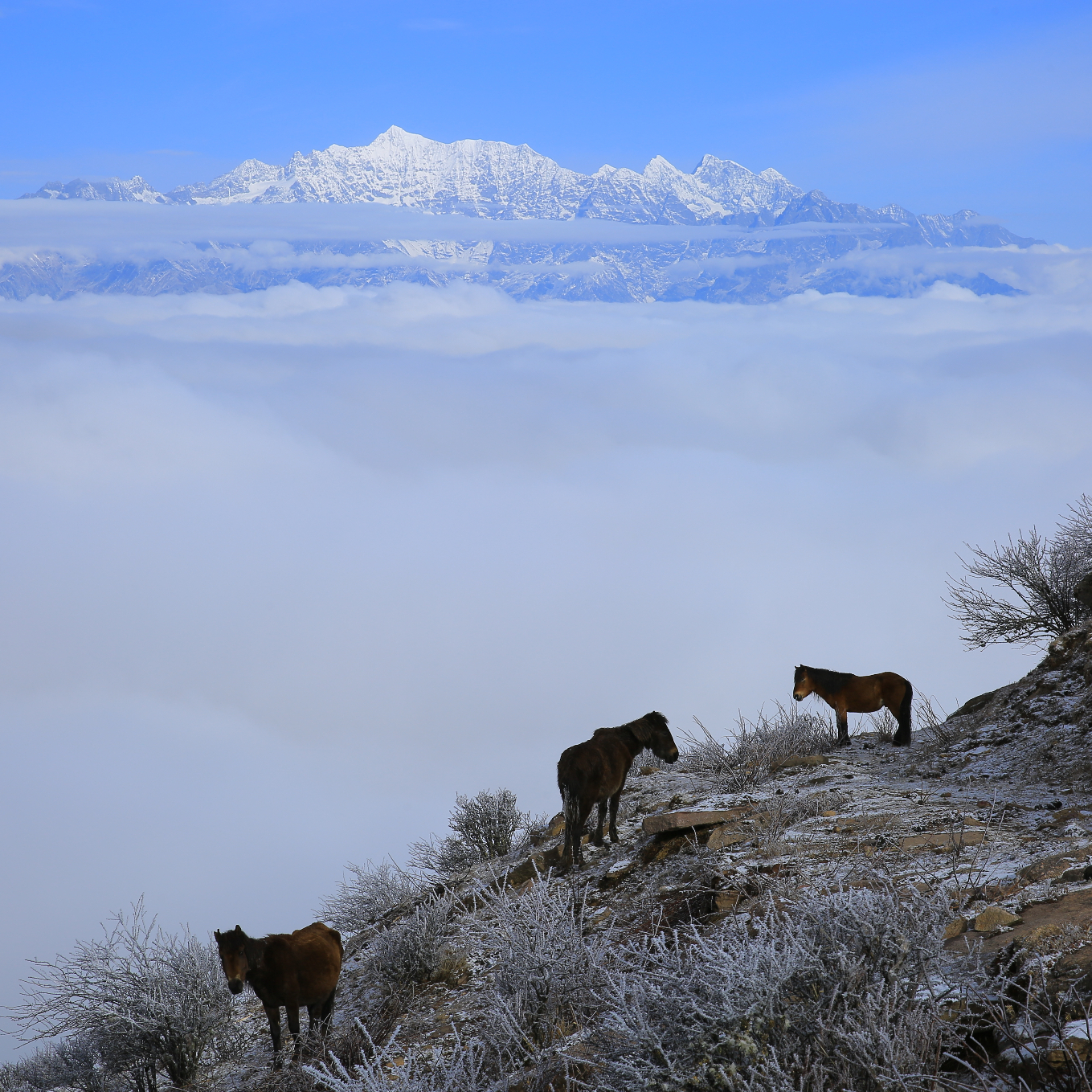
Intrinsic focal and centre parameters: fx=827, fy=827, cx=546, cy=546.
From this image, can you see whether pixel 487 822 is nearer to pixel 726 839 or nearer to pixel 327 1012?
pixel 327 1012

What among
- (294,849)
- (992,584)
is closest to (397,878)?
(992,584)

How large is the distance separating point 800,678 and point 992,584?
6.42 metres

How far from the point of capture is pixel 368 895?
1372 cm

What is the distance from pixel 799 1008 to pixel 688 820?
483 cm

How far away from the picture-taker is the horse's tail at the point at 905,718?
1228 cm

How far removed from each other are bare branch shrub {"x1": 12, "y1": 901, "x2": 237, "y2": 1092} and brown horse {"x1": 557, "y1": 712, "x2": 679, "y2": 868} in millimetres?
4525

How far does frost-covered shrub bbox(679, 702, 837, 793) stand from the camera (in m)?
11.7

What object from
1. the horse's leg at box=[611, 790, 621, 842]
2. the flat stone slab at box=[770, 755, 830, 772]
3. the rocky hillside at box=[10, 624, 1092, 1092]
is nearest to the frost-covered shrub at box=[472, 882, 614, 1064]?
the rocky hillside at box=[10, 624, 1092, 1092]

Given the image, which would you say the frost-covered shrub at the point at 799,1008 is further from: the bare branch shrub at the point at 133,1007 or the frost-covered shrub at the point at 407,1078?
the bare branch shrub at the point at 133,1007

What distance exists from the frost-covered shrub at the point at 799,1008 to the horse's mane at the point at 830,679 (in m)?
8.51

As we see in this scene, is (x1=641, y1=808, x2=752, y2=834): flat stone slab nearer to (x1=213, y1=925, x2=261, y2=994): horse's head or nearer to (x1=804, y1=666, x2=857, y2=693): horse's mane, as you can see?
(x1=213, y1=925, x2=261, y2=994): horse's head

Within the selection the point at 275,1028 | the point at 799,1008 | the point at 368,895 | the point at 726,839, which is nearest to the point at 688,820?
the point at 726,839

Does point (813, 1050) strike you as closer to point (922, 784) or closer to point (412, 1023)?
point (412, 1023)

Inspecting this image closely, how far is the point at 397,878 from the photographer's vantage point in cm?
1385
